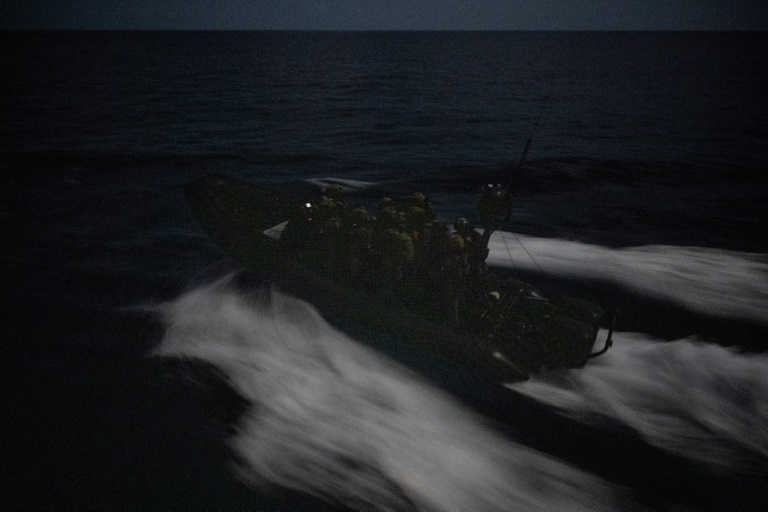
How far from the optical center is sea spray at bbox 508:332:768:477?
8789 mm

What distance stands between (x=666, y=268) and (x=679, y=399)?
766cm

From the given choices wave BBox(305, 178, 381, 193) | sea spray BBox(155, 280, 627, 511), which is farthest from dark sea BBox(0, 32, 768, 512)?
wave BBox(305, 178, 381, 193)

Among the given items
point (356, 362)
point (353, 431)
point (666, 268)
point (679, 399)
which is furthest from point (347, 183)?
point (679, 399)

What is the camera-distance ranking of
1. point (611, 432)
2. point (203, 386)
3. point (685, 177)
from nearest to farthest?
1. point (611, 432)
2. point (203, 386)
3. point (685, 177)

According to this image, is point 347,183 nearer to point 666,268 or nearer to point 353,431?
point 666,268

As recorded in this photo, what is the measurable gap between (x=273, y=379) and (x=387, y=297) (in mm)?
2918

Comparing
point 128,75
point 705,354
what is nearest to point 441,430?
point 705,354

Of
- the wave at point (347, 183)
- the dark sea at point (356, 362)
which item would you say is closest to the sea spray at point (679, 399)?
the dark sea at point (356, 362)

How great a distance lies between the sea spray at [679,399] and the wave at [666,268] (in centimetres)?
336

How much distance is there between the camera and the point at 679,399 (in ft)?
32.0

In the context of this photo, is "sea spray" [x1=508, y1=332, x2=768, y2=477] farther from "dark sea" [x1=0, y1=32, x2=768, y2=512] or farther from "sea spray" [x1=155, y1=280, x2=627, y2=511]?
"sea spray" [x1=155, y1=280, x2=627, y2=511]

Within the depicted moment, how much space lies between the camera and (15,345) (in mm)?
10945

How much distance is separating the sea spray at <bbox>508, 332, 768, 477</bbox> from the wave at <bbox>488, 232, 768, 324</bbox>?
3.36 m

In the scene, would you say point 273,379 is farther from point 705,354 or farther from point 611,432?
point 705,354
